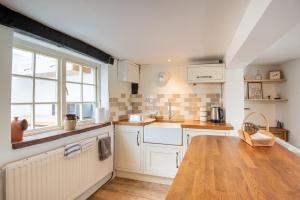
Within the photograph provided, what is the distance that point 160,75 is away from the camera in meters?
3.58

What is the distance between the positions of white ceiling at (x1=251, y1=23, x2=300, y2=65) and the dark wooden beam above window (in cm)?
230

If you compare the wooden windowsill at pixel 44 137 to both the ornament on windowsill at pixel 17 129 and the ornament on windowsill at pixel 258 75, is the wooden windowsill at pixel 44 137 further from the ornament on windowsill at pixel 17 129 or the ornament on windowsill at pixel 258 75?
the ornament on windowsill at pixel 258 75

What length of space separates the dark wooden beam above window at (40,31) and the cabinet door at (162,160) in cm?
164

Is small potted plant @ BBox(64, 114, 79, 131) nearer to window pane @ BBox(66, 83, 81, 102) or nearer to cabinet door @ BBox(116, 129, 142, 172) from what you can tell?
window pane @ BBox(66, 83, 81, 102)

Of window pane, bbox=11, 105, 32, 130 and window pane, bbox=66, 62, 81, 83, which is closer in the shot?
window pane, bbox=11, 105, 32, 130

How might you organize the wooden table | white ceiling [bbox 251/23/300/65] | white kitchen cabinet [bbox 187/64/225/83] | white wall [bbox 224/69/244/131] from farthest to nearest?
white kitchen cabinet [bbox 187/64/225/83] < white wall [bbox 224/69/244/131] < white ceiling [bbox 251/23/300/65] < the wooden table

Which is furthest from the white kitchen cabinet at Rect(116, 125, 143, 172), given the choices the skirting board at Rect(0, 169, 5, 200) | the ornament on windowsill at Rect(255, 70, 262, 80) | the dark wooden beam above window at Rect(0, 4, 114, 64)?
the ornament on windowsill at Rect(255, 70, 262, 80)

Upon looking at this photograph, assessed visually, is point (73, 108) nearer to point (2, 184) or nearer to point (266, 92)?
point (2, 184)

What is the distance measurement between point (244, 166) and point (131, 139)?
7.06 ft

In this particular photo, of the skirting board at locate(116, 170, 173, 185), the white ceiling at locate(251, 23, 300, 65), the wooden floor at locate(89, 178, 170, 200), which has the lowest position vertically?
the wooden floor at locate(89, 178, 170, 200)

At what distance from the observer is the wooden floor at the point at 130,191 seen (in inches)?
99.2

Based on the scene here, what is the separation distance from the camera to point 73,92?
2537mm

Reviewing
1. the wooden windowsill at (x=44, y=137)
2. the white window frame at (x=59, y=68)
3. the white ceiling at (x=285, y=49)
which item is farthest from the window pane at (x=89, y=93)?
the white ceiling at (x=285, y=49)

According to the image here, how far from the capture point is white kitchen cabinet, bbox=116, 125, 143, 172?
302 centimetres
